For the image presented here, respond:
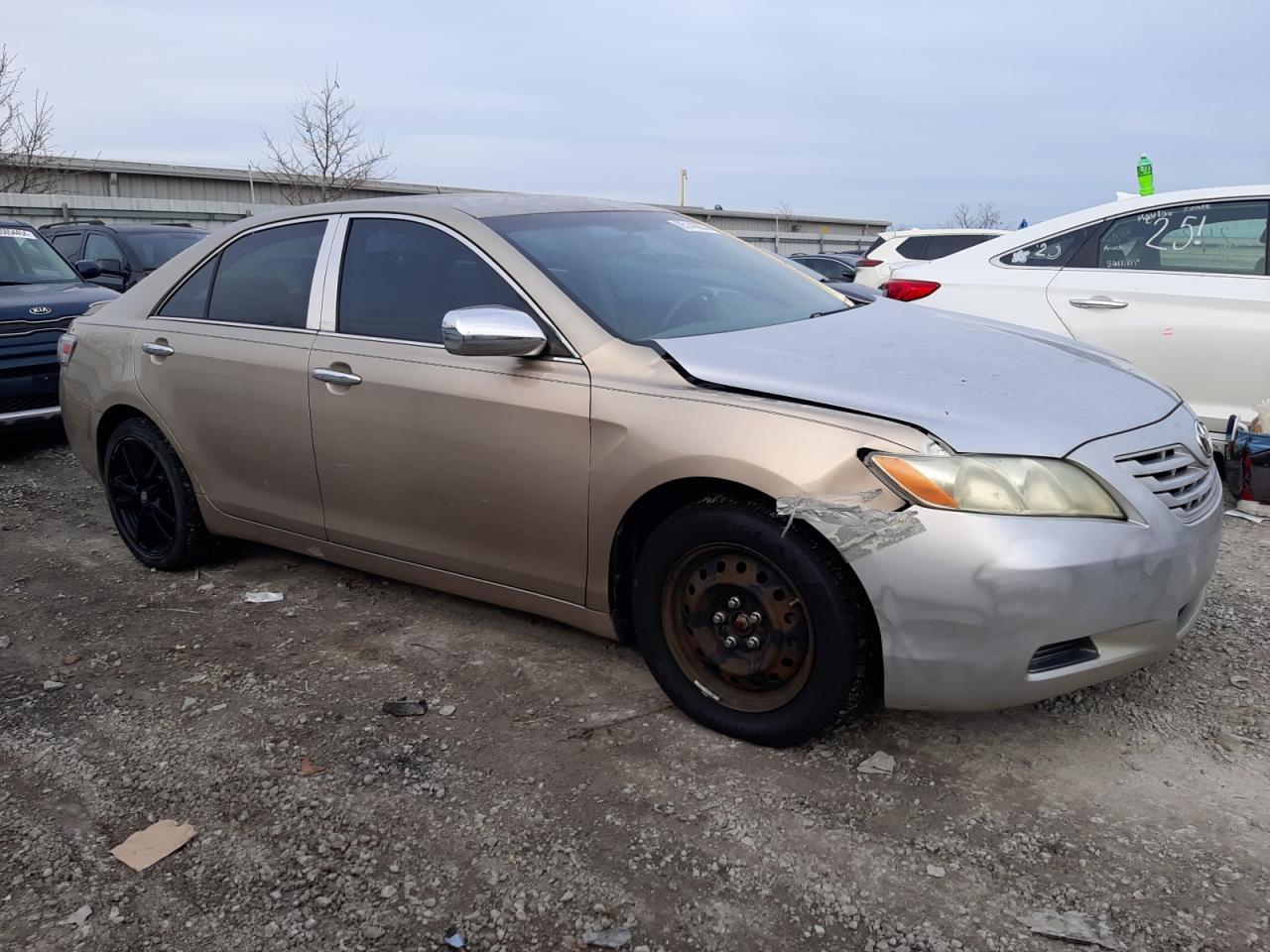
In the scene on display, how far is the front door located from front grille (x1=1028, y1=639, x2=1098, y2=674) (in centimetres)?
137

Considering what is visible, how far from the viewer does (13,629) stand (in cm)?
422

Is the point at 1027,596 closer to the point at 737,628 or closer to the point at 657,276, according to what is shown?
the point at 737,628

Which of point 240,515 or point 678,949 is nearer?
point 678,949

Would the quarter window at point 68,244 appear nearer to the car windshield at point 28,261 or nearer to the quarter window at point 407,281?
the car windshield at point 28,261

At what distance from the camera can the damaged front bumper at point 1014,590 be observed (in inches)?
103

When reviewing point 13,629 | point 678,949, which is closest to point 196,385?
point 13,629

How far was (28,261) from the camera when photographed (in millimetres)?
8391

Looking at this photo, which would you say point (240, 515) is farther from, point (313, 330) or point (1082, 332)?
point (1082, 332)

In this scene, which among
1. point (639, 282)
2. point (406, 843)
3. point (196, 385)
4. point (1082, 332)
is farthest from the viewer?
point (1082, 332)

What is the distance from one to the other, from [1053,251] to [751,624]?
411 centimetres

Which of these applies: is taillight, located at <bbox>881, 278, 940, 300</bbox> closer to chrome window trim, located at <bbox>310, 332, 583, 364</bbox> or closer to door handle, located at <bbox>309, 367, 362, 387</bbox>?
chrome window trim, located at <bbox>310, 332, 583, 364</bbox>

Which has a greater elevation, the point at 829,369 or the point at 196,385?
the point at 829,369

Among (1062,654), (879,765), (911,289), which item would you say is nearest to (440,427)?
(879,765)

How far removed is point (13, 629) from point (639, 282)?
9.42ft
